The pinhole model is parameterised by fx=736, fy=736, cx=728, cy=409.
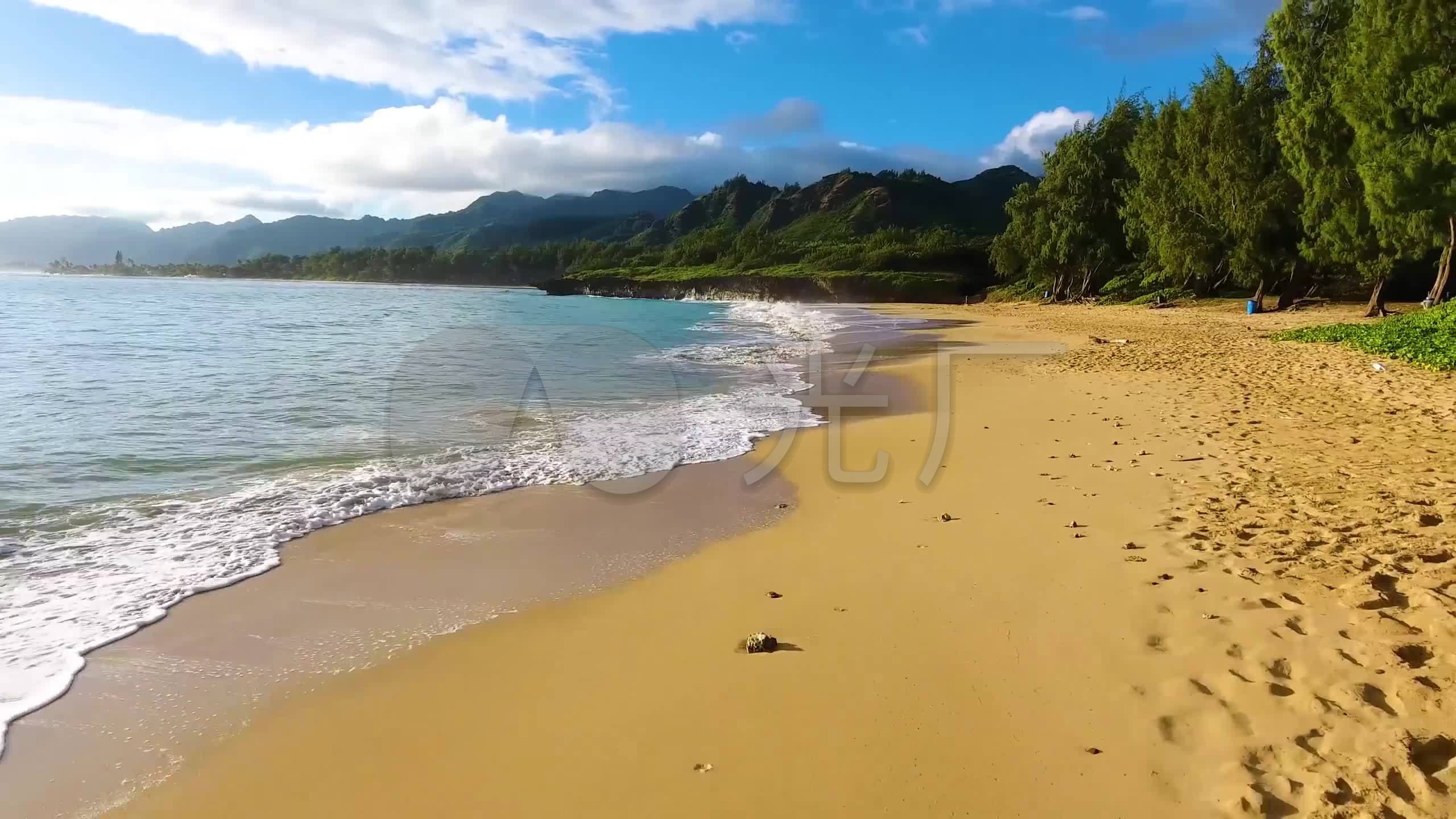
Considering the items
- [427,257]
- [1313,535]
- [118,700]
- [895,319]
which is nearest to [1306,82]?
[895,319]

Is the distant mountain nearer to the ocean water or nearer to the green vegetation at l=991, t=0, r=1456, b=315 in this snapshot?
the green vegetation at l=991, t=0, r=1456, b=315

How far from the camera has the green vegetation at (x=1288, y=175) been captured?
63.3 feet

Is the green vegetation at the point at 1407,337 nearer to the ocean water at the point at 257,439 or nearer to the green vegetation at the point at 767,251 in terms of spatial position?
the ocean water at the point at 257,439

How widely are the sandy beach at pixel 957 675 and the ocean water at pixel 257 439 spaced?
0.78 m

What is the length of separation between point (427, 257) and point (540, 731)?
672 feet

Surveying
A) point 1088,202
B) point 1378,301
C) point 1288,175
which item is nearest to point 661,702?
point 1378,301

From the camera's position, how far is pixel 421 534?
6469 mm

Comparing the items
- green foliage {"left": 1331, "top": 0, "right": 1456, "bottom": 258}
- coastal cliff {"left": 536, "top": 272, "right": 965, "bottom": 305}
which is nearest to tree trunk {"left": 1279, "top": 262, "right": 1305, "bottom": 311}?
green foliage {"left": 1331, "top": 0, "right": 1456, "bottom": 258}

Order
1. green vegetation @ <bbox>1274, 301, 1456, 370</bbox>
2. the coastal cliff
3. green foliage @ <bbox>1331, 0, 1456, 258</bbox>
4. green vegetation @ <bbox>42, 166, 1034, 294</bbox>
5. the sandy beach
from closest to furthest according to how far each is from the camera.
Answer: the sandy beach
green vegetation @ <bbox>1274, 301, 1456, 370</bbox>
green foliage @ <bbox>1331, 0, 1456, 258</bbox>
the coastal cliff
green vegetation @ <bbox>42, 166, 1034, 294</bbox>

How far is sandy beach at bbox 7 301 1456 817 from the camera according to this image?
9.71ft

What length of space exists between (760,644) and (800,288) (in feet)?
283

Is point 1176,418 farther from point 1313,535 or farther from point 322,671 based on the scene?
point 322,671

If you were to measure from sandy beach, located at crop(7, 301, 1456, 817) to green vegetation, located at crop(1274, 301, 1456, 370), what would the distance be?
701 cm

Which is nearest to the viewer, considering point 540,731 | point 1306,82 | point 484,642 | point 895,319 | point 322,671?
point 540,731
